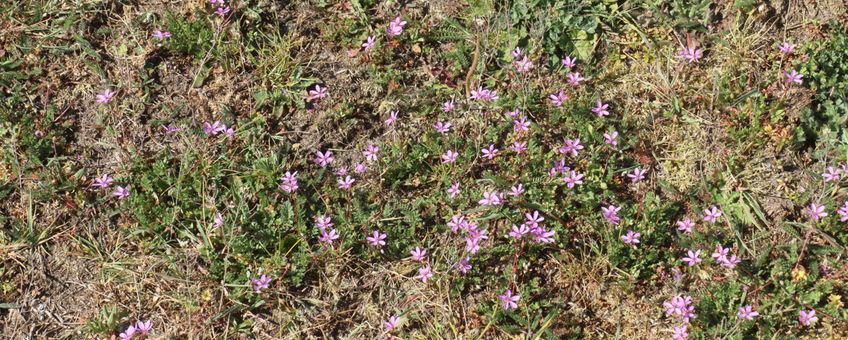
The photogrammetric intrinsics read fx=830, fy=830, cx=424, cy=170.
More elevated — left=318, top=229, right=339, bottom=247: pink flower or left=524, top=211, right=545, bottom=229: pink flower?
left=524, top=211, right=545, bottom=229: pink flower

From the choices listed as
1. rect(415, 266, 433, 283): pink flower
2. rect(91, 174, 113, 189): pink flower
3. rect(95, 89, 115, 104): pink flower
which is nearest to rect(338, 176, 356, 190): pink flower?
rect(415, 266, 433, 283): pink flower

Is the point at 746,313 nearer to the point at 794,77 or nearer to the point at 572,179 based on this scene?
the point at 572,179

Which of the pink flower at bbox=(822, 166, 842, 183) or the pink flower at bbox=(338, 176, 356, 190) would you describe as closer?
the pink flower at bbox=(822, 166, 842, 183)

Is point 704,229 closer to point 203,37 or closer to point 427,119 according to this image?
point 427,119

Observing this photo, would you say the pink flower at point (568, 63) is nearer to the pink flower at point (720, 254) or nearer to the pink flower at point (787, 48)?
the pink flower at point (787, 48)

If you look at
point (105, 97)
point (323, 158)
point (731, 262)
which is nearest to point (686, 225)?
point (731, 262)

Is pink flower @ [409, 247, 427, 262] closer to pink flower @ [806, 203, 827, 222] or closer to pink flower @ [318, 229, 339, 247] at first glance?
pink flower @ [318, 229, 339, 247]

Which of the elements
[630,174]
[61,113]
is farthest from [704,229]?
[61,113]
